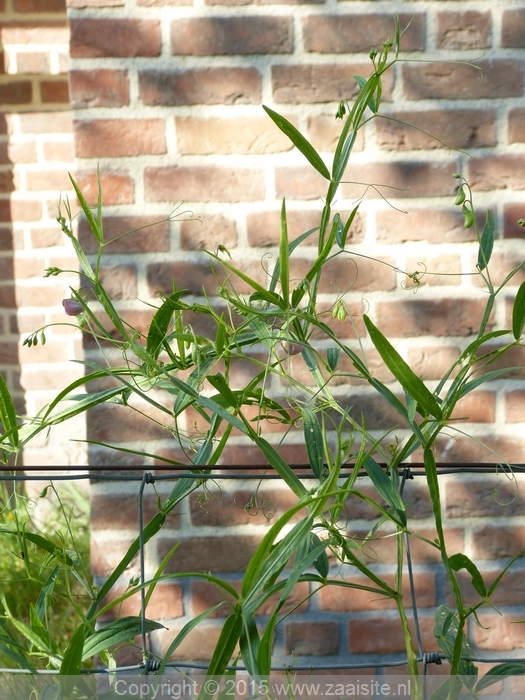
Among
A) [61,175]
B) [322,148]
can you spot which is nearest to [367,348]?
[322,148]

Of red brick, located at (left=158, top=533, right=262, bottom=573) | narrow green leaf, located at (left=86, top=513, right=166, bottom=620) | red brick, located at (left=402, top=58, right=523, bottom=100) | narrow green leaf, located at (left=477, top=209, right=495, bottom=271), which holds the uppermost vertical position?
red brick, located at (left=402, top=58, right=523, bottom=100)

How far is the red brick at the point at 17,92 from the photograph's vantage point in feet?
7.06

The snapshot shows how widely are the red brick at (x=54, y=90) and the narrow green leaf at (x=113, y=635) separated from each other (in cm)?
168

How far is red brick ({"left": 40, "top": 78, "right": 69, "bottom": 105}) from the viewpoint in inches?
84.4

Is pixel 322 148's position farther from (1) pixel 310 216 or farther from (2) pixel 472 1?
(2) pixel 472 1

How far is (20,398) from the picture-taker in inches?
87.2

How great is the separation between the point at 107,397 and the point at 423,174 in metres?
0.71

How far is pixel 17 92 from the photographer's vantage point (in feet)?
7.07

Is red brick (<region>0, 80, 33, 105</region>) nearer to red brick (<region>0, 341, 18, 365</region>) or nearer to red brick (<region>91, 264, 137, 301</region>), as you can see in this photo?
red brick (<region>0, 341, 18, 365</region>)

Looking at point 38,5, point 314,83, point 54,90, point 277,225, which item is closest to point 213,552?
point 277,225

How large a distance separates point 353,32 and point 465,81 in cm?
20

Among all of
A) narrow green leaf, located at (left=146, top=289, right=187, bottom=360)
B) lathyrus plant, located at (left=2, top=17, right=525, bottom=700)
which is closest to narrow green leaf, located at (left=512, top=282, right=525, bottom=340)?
lathyrus plant, located at (left=2, top=17, right=525, bottom=700)

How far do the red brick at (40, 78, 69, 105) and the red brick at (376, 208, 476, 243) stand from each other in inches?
49.6

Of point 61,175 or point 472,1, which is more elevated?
point 472,1
